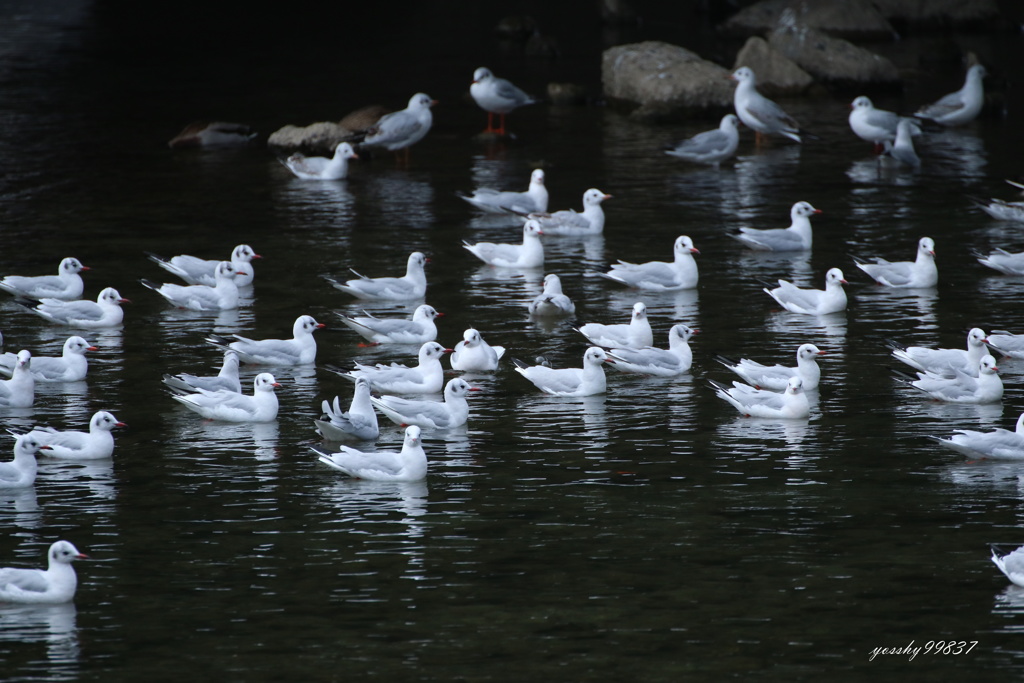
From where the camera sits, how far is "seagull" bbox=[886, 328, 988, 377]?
46.7 feet

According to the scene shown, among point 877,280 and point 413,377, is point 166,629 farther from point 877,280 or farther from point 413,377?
point 877,280

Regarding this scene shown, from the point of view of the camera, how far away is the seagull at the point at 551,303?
55.3ft

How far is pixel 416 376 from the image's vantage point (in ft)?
46.6

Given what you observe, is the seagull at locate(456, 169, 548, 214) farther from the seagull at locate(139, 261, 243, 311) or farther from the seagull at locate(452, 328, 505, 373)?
the seagull at locate(452, 328, 505, 373)

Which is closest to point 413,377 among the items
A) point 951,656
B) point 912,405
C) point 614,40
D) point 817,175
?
point 912,405

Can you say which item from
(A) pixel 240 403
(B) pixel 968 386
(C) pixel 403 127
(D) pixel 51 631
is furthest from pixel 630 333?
(C) pixel 403 127

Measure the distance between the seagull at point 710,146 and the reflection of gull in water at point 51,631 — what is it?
59.7ft

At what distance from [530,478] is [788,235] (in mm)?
9390

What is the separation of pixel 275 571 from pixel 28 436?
2640mm

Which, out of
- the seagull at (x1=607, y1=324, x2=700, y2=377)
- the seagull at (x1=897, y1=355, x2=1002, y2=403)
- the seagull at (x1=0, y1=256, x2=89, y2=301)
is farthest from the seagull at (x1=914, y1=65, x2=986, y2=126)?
the seagull at (x1=0, y1=256, x2=89, y2=301)

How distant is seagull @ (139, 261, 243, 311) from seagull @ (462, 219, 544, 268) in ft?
11.2

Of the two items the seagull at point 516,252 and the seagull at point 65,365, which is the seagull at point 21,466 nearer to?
the seagull at point 65,365

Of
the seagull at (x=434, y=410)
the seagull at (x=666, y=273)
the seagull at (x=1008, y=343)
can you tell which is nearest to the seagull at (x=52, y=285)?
the seagull at (x=434, y=410)

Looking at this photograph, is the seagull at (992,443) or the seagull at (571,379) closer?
the seagull at (992,443)
